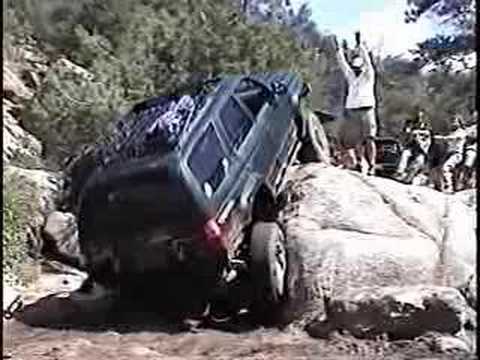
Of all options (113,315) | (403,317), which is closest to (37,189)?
(113,315)

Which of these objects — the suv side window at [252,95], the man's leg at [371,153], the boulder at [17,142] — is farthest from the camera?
the boulder at [17,142]

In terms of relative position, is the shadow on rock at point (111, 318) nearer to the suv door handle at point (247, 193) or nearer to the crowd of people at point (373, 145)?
the suv door handle at point (247, 193)

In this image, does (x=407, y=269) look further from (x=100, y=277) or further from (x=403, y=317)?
(x=100, y=277)

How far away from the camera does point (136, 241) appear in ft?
27.8

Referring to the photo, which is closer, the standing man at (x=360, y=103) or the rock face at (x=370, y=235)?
the rock face at (x=370, y=235)

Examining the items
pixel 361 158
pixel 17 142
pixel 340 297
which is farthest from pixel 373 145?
pixel 17 142

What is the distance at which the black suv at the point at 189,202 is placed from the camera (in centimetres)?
827

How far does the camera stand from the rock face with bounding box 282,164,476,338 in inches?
344

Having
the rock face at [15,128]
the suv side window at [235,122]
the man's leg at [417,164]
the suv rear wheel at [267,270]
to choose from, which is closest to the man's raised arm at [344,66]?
the man's leg at [417,164]

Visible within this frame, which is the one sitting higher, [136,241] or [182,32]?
[182,32]

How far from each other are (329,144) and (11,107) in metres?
8.34

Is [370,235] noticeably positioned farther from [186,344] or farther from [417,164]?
[417,164]

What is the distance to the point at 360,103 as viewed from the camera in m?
12.4

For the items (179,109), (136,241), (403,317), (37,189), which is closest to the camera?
(403,317)
